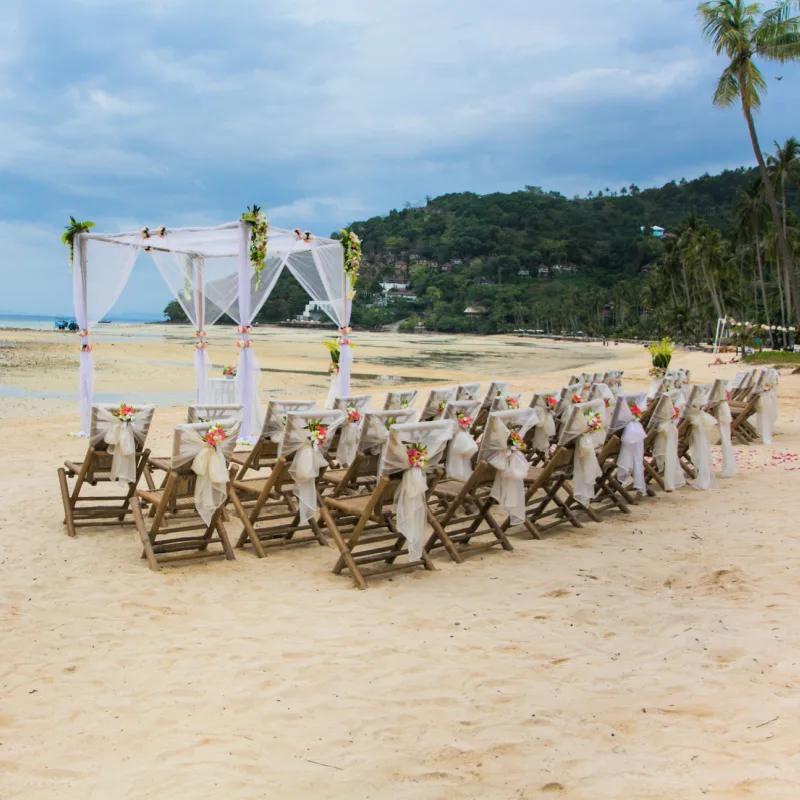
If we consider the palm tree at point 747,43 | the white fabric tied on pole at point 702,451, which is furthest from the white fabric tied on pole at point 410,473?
the palm tree at point 747,43

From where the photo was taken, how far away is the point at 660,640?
3637 mm

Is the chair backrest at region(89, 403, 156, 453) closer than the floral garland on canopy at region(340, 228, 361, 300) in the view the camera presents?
Yes

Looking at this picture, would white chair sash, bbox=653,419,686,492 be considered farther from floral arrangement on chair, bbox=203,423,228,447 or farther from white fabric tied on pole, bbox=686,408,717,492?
floral arrangement on chair, bbox=203,423,228,447

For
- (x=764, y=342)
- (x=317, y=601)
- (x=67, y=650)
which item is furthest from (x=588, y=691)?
(x=764, y=342)

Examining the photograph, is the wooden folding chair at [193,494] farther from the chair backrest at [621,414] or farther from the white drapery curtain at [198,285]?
the white drapery curtain at [198,285]

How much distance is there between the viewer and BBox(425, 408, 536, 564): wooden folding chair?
501 centimetres

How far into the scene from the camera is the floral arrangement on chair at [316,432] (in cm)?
512

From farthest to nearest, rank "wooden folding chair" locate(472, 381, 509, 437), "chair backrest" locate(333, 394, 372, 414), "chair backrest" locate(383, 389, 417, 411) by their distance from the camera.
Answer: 1. "wooden folding chair" locate(472, 381, 509, 437)
2. "chair backrest" locate(383, 389, 417, 411)
3. "chair backrest" locate(333, 394, 372, 414)

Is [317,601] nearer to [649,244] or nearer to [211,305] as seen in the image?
[211,305]

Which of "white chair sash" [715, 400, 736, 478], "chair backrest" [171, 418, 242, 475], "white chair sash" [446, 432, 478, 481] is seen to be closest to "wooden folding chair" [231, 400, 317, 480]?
"chair backrest" [171, 418, 242, 475]

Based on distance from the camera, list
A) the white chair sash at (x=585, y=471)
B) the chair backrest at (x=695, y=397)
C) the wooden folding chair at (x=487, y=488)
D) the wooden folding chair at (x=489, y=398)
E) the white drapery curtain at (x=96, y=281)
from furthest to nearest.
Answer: the white drapery curtain at (x=96, y=281)
the wooden folding chair at (x=489, y=398)
the chair backrest at (x=695, y=397)
the white chair sash at (x=585, y=471)
the wooden folding chair at (x=487, y=488)

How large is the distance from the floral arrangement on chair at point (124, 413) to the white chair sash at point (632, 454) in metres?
3.87

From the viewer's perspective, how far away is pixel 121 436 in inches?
211

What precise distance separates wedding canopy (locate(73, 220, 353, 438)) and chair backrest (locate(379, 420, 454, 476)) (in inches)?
202
